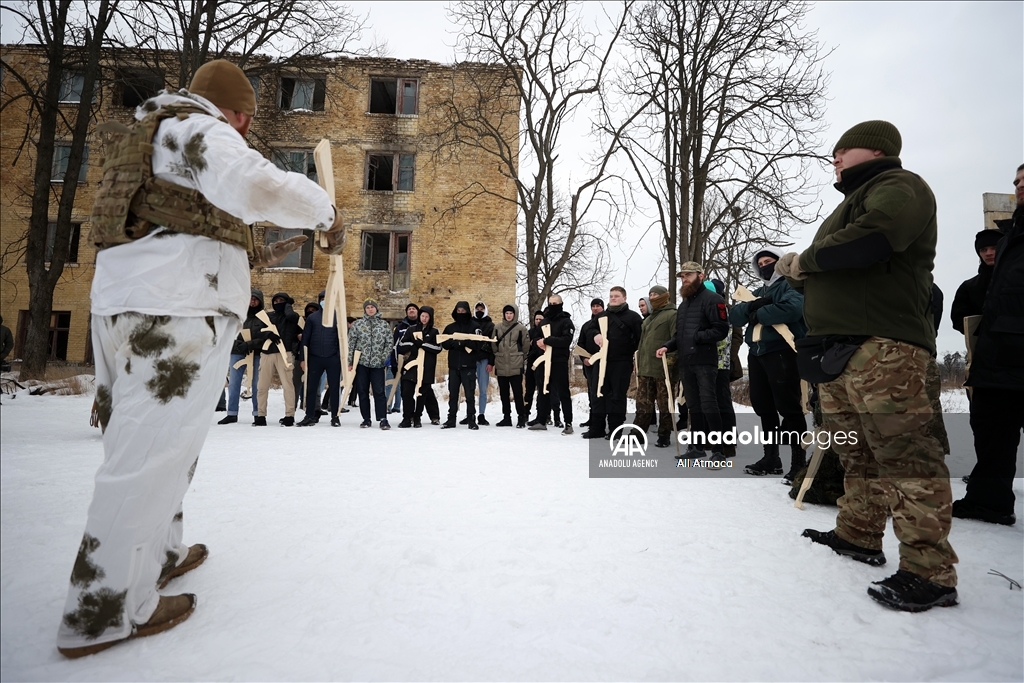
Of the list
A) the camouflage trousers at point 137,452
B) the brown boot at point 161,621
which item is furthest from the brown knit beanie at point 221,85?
the brown boot at point 161,621

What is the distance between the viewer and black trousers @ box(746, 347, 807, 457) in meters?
4.66

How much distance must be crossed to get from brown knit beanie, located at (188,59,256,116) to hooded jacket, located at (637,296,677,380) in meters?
5.74

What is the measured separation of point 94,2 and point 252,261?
6.62 feet

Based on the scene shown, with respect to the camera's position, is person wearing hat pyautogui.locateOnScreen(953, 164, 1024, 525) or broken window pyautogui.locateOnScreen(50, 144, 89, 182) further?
broken window pyautogui.locateOnScreen(50, 144, 89, 182)

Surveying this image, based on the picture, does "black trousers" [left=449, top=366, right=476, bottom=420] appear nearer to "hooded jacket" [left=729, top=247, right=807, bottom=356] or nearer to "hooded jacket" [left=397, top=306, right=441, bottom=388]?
"hooded jacket" [left=397, top=306, right=441, bottom=388]

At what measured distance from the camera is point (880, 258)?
2.50 m

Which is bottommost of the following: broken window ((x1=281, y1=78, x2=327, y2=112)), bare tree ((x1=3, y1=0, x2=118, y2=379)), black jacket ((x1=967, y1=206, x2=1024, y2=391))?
black jacket ((x1=967, y1=206, x2=1024, y2=391))

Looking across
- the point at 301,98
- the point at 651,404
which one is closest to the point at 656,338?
the point at 651,404

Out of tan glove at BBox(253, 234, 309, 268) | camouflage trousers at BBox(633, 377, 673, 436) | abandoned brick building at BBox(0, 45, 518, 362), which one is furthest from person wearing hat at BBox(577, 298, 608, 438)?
abandoned brick building at BBox(0, 45, 518, 362)

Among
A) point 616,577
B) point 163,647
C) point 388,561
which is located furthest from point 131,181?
Answer: point 616,577

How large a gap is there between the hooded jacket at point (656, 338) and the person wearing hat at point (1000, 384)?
348cm

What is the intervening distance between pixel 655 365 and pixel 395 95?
18.2 m

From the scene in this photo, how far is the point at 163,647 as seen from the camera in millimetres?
1749

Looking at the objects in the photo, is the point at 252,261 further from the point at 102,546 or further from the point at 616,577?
the point at 616,577
